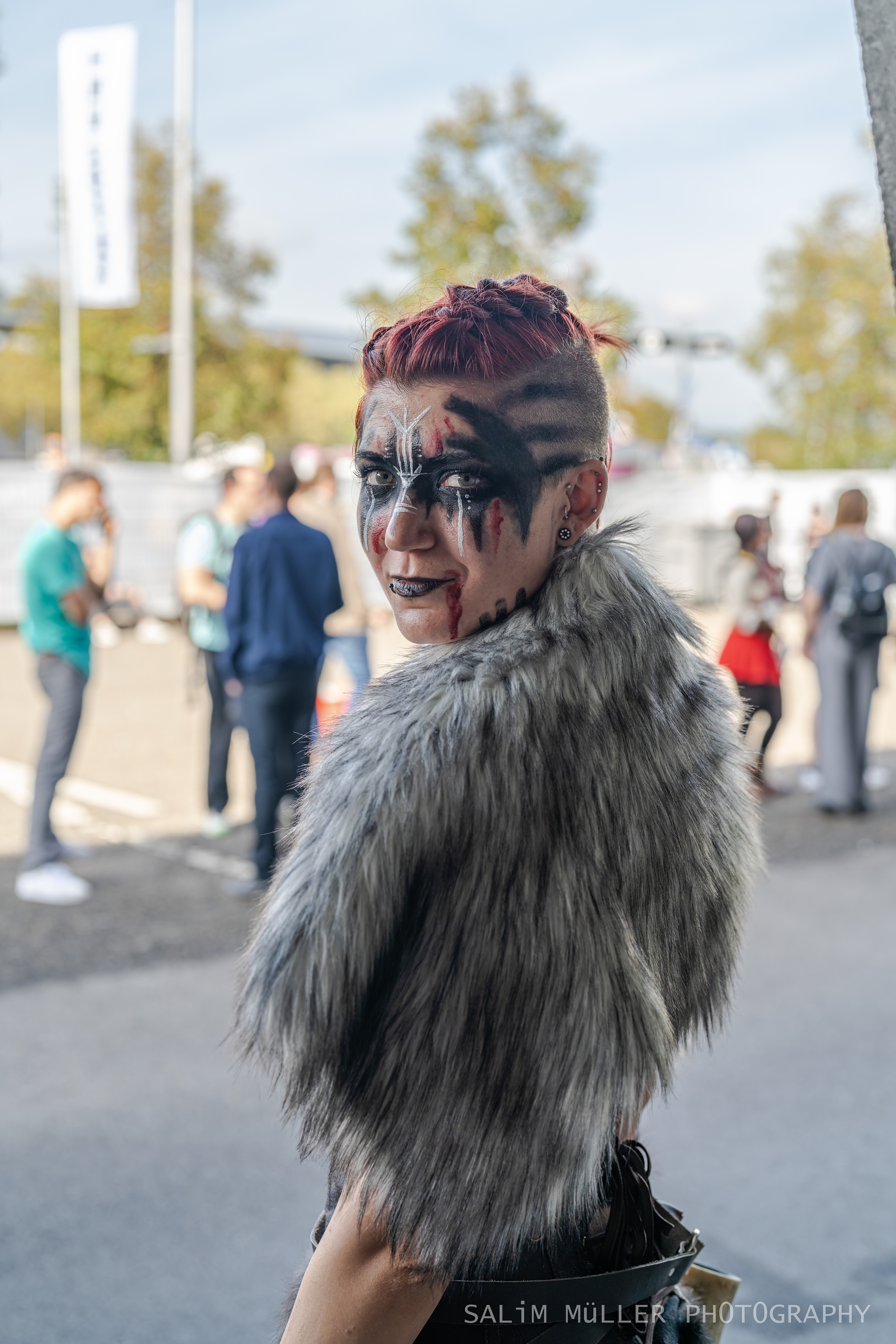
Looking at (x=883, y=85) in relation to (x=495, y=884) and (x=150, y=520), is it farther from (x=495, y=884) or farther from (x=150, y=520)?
(x=150, y=520)

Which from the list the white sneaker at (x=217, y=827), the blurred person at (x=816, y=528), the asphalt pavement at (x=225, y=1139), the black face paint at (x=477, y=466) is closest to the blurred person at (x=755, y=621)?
the asphalt pavement at (x=225, y=1139)

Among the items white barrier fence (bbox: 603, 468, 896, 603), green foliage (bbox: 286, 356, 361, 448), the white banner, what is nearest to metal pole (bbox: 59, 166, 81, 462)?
the white banner

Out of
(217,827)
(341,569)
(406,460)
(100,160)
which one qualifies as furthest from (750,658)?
(100,160)

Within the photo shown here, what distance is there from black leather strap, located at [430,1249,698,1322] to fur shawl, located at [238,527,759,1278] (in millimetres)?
32

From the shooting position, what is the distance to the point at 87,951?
5.14 meters

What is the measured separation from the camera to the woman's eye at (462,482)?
1197 millimetres

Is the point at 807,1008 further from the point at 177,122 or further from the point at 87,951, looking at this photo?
the point at 177,122

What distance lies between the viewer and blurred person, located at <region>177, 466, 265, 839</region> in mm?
6785

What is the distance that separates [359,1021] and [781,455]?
1226 inches

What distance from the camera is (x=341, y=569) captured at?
745 cm

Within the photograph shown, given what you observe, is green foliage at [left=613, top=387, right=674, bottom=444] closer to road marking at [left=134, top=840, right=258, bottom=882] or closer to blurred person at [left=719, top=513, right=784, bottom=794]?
blurred person at [left=719, top=513, right=784, bottom=794]

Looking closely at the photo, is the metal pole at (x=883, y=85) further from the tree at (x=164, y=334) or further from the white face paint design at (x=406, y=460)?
the tree at (x=164, y=334)

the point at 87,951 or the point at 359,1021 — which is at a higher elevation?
the point at 359,1021

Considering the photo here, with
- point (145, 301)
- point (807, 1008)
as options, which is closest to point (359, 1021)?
point (807, 1008)
